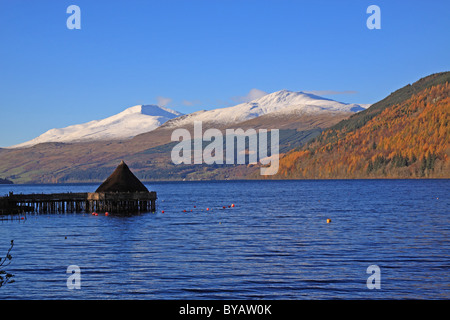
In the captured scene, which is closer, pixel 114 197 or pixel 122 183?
pixel 114 197

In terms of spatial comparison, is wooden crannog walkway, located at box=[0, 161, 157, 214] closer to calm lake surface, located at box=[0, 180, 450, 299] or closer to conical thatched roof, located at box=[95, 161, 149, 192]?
conical thatched roof, located at box=[95, 161, 149, 192]

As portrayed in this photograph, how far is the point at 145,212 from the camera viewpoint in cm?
10000

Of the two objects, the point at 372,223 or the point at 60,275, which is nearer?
the point at 60,275

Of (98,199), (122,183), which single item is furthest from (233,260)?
(98,199)

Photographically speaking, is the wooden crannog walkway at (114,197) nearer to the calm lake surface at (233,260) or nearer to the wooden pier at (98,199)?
the wooden pier at (98,199)

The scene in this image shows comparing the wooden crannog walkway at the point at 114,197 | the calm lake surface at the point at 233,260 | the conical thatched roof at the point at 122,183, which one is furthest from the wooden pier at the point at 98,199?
the calm lake surface at the point at 233,260

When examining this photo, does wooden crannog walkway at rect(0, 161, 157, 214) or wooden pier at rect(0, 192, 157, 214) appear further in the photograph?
wooden crannog walkway at rect(0, 161, 157, 214)

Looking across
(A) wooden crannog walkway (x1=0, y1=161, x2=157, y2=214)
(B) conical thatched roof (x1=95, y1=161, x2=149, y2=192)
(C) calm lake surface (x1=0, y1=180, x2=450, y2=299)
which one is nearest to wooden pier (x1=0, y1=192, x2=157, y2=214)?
(A) wooden crannog walkway (x1=0, y1=161, x2=157, y2=214)

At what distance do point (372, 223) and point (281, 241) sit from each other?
73.8 feet

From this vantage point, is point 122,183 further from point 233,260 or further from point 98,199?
point 233,260

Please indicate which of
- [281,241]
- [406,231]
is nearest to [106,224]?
[281,241]
